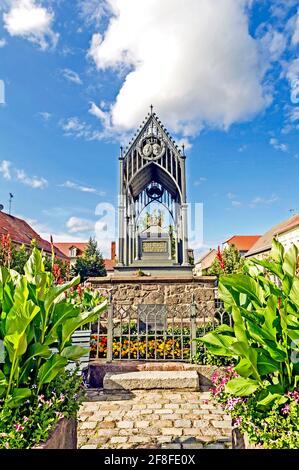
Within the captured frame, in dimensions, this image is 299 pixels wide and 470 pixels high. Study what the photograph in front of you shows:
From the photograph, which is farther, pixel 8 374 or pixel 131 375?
pixel 131 375

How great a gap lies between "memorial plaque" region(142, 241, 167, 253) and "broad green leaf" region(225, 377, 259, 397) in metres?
7.09

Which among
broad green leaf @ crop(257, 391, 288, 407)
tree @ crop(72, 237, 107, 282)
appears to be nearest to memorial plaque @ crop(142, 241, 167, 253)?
broad green leaf @ crop(257, 391, 288, 407)

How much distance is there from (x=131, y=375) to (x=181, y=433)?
1629mm

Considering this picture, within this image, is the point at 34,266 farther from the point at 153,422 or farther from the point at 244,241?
the point at 244,241

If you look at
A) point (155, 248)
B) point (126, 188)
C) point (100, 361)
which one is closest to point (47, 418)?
point (100, 361)

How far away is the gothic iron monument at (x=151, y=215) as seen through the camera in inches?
340

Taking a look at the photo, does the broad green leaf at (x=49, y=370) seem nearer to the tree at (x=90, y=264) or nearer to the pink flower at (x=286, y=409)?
the pink flower at (x=286, y=409)

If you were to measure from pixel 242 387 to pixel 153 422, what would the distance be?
1877 mm

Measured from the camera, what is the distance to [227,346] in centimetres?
194

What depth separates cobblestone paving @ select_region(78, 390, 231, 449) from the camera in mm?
2762

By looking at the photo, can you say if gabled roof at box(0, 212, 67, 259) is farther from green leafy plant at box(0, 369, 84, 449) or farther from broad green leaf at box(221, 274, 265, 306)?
broad green leaf at box(221, 274, 265, 306)

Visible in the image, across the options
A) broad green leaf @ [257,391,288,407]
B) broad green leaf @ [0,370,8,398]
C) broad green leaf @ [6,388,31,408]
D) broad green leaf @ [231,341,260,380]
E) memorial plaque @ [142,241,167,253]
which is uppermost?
memorial plaque @ [142,241,167,253]

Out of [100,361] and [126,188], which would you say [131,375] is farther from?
[126,188]

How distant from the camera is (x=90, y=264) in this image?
1128 inches
